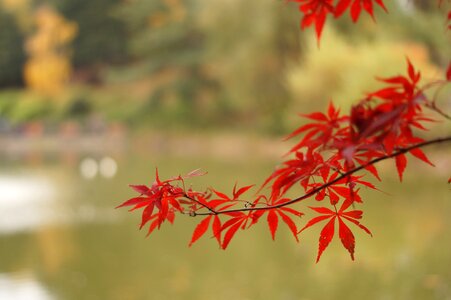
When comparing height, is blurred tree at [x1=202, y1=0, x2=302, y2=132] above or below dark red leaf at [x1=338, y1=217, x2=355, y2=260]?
above

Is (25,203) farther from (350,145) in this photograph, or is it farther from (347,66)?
(350,145)

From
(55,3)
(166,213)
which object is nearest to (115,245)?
(166,213)

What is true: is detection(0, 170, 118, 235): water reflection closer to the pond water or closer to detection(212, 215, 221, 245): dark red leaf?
the pond water

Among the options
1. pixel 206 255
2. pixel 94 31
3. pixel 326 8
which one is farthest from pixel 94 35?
pixel 326 8

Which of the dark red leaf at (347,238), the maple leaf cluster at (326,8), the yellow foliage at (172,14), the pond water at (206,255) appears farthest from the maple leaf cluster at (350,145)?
the yellow foliage at (172,14)

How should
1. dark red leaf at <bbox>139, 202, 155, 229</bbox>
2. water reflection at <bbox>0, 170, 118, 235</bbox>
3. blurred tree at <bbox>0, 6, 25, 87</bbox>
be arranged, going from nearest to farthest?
dark red leaf at <bbox>139, 202, 155, 229</bbox>
water reflection at <bbox>0, 170, 118, 235</bbox>
blurred tree at <bbox>0, 6, 25, 87</bbox>

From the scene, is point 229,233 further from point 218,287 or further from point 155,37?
point 155,37

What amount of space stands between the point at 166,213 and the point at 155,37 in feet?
42.6

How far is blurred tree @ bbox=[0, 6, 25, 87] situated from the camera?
15945mm

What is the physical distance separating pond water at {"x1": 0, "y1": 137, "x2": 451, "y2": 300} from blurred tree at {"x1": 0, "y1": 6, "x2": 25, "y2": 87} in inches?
396

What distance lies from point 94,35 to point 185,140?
5564 mm

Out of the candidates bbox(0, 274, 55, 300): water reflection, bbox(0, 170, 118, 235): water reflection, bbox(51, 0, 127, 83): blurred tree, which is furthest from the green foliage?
bbox(0, 274, 55, 300): water reflection

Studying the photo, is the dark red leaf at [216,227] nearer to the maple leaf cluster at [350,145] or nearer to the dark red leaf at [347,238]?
the maple leaf cluster at [350,145]

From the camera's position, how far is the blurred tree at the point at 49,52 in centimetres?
1563
